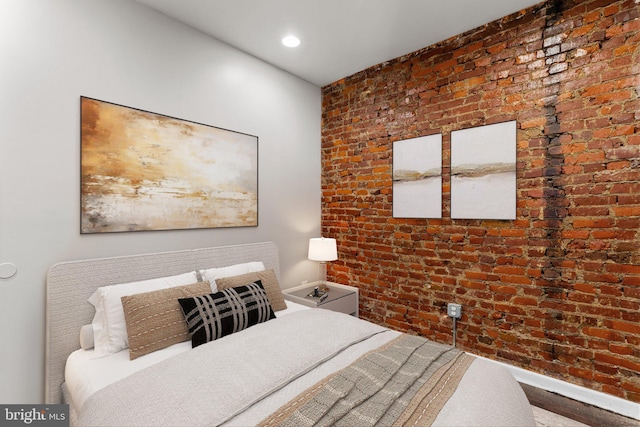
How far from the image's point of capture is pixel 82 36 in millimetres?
1954

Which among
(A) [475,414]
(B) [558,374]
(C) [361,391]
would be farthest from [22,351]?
(B) [558,374]

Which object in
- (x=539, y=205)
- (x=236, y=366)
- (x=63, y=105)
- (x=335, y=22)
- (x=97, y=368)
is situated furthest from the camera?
(x=335, y=22)

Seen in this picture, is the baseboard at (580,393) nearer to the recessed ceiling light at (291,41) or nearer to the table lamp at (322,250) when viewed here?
the table lamp at (322,250)

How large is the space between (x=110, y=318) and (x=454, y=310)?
257 cm

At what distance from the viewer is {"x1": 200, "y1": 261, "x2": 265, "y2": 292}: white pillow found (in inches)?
91.1

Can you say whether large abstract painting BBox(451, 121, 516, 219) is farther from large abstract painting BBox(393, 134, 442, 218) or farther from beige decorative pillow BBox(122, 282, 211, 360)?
beige decorative pillow BBox(122, 282, 211, 360)

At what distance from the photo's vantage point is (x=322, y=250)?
3.16 meters

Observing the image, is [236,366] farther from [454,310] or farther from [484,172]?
[484,172]

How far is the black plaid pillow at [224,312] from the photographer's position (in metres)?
1.85

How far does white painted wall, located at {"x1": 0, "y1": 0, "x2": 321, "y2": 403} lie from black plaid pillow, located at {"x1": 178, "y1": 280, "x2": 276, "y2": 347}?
67 centimetres

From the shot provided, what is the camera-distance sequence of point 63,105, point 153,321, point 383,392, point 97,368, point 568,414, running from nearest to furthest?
point 383,392 → point 97,368 → point 153,321 → point 63,105 → point 568,414

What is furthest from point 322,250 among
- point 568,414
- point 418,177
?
point 568,414

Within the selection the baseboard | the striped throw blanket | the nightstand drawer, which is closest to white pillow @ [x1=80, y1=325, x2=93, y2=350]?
the striped throw blanket

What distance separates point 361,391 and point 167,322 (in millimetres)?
1226
